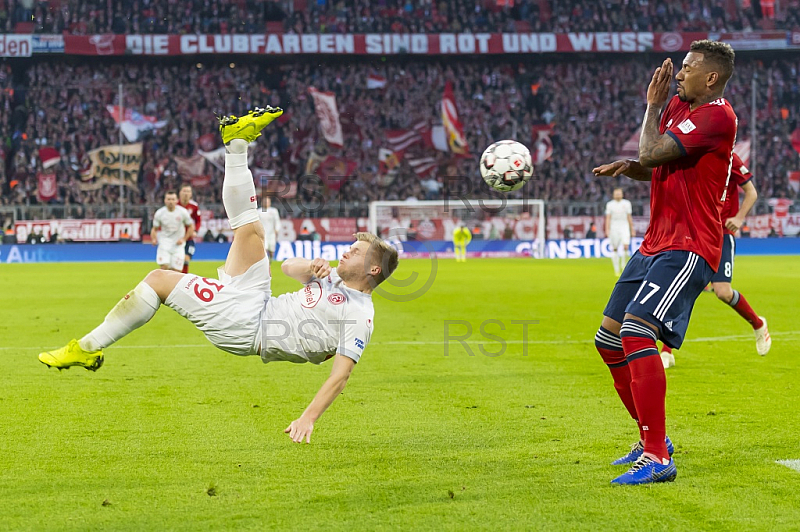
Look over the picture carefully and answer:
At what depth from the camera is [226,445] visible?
5.70 m

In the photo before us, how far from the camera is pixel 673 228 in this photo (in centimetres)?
511

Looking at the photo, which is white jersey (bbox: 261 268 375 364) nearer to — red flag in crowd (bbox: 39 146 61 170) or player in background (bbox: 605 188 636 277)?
player in background (bbox: 605 188 636 277)

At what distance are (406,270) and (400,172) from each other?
1588cm

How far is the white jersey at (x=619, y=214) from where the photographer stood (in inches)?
907

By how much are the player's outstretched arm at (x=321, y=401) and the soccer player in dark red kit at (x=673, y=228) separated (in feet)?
4.91

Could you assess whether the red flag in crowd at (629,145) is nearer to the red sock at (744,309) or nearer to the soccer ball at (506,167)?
the red sock at (744,309)

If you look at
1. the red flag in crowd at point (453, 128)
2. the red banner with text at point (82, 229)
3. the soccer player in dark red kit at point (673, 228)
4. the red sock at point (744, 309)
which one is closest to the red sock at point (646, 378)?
the soccer player in dark red kit at point (673, 228)

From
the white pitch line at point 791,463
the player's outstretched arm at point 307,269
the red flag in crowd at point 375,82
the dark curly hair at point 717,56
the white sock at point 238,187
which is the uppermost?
the red flag in crowd at point 375,82

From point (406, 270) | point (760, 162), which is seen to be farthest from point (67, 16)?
point (760, 162)

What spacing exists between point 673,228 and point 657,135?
20.3 inches

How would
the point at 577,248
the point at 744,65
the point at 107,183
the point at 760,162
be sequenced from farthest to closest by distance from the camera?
the point at 744,65 < the point at 760,162 < the point at 107,183 < the point at 577,248

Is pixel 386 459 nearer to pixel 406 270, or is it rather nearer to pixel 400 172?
pixel 406 270

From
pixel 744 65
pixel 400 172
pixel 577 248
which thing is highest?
pixel 744 65

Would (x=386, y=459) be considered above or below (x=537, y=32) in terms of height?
below
